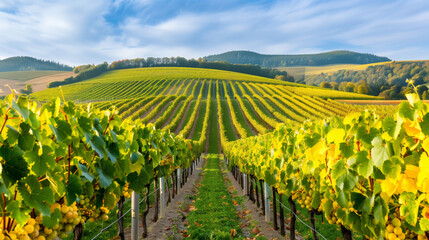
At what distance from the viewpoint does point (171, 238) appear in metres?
6.89

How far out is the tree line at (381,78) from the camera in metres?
91.3

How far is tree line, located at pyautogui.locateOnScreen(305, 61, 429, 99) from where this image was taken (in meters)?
91.3

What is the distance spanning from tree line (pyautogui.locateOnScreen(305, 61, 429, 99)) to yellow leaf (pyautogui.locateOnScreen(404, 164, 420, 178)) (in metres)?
94.1

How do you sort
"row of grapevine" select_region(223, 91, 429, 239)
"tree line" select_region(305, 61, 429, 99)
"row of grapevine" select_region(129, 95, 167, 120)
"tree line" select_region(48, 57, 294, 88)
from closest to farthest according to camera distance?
"row of grapevine" select_region(223, 91, 429, 239) < "row of grapevine" select_region(129, 95, 167, 120) < "tree line" select_region(305, 61, 429, 99) < "tree line" select_region(48, 57, 294, 88)

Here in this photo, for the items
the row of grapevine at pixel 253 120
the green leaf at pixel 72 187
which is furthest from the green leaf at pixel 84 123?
the row of grapevine at pixel 253 120

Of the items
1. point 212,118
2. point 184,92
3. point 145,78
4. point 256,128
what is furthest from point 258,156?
point 145,78

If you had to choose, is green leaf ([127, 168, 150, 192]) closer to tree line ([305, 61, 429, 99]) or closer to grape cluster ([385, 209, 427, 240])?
grape cluster ([385, 209, 427, 240])

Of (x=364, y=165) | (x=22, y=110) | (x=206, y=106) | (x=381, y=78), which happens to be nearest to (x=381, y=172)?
(x=364, y=165)

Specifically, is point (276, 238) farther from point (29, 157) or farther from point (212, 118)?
point (212, 118)

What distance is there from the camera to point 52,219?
7.93 ft

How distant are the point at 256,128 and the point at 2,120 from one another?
46553 mm

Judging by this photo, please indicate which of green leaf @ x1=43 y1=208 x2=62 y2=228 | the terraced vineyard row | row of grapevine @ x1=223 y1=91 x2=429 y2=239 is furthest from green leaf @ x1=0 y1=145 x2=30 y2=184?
the terraced vineyard row

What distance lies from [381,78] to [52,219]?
142m

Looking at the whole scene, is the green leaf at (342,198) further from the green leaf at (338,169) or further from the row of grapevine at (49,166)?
the row of grapevine at (49,166)
